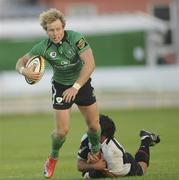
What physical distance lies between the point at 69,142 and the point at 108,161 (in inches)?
383

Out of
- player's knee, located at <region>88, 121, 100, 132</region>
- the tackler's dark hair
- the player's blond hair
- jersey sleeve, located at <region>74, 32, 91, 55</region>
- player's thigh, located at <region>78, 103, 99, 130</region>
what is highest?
the player's blond hair

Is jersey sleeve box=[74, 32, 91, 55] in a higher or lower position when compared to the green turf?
higher

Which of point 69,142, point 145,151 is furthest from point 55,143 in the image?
point 69,142

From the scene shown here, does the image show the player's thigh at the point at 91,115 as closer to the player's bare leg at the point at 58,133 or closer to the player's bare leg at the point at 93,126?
the player's bare leg at the point at 93,126

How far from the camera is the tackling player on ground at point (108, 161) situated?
1432cm

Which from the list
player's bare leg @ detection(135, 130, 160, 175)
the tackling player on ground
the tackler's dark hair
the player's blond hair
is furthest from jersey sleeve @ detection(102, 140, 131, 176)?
the player's blond hair

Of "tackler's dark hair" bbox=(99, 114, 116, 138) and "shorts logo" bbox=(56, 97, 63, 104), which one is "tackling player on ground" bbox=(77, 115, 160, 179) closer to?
"tackler's dark hair" bbox=(99, 114, 116, 138)

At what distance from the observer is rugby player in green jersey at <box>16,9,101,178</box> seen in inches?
557

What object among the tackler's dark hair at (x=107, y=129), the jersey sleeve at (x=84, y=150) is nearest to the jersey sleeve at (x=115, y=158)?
the tackler's dark hair at (x=107, y=129)

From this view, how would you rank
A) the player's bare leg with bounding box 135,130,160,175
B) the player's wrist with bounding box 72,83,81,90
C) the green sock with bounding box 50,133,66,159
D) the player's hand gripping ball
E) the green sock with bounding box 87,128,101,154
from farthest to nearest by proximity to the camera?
the player's bare leg with bounding box 135,130,160,175, the green sock with bounding box 50,133,66,159, the green sock with bounding box 87,128,101,154, the player's hand gripping ball, the player's wrist with bounding box 72,83,81,90

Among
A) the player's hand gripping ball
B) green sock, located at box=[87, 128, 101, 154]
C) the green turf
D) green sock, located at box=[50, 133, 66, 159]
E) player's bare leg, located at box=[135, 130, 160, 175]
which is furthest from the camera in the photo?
the green turf

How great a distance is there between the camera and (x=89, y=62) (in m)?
14.2

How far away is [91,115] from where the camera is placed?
14.5m

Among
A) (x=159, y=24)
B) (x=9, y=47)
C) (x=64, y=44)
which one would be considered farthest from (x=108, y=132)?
(x=159, y=24)
